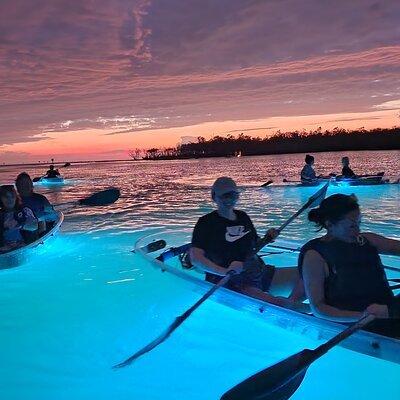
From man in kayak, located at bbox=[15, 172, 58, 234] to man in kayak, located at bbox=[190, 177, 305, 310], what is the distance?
474 cm

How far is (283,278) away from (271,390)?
2392 millimetres

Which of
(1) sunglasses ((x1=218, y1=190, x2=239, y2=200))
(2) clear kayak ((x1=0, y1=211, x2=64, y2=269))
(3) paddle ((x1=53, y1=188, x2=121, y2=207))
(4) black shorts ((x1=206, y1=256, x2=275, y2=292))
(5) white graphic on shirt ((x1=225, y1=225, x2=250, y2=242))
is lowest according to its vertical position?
(2) clear kayak ((x1=0, y1=211, x2=64, y2=269))

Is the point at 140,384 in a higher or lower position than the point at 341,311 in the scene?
lower

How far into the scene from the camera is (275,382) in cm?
312

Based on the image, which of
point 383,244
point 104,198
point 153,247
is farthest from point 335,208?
point 104,198

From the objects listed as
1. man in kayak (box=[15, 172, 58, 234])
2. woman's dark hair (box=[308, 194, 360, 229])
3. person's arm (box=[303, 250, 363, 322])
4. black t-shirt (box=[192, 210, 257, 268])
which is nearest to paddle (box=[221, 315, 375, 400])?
person's arm (box=[303, 250, 363, 322])

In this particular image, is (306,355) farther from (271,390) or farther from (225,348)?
(225,348)

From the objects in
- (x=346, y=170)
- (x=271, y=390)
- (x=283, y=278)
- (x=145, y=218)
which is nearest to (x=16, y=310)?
(x=283, y=278)

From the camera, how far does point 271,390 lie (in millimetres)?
3078

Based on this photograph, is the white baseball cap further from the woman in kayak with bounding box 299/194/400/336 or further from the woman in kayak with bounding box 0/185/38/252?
the woman in kayak with bounding box 0/185/38/252

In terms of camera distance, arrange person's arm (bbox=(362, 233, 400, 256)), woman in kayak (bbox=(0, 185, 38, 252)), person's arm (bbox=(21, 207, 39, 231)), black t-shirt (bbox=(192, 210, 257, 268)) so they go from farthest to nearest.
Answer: person's arm (bbox=(21, 207, 39, 231))
woman in kayak (bbox=(0, 185, 38, 252))
black t-shirt (bbox=(192, 210, 257, 268))
person's arm (bbox=(362, 233, 400, 256))

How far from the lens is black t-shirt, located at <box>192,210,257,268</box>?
509 cm

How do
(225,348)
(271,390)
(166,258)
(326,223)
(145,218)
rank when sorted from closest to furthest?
1. (271,390)
2. (326,223)
3. (225,348)
4. (166,258)
5. (145,218)

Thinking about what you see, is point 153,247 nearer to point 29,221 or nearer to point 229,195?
point 29,221
